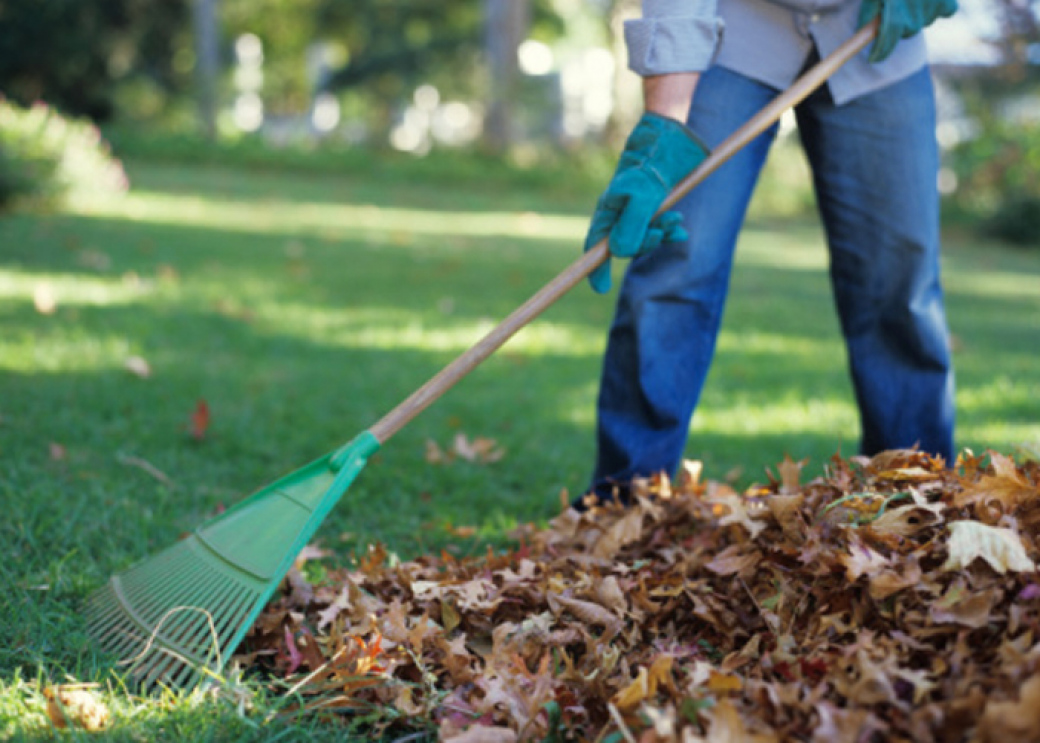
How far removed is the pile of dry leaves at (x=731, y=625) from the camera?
1.47m

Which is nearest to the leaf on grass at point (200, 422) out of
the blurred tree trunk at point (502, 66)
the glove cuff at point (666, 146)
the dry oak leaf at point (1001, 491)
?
the glove cuff at point (666, 146)

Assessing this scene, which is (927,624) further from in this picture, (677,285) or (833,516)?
(677,285)

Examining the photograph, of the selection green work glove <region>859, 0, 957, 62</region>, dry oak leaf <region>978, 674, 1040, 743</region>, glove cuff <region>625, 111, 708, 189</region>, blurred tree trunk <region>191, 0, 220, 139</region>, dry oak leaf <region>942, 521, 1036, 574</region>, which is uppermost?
blurred tree trunk <region>191, 0, 220, 139</region>

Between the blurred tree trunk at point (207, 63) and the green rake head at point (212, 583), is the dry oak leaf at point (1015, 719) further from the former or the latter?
the blurred tree trunk at point (207, 63)

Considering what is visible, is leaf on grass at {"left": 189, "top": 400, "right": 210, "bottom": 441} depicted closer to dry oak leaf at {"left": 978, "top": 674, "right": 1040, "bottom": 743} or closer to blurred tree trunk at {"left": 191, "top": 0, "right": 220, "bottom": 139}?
dry oak leaf at {"left": 978, "top": 674, "right": 1040, "bottom": 743}

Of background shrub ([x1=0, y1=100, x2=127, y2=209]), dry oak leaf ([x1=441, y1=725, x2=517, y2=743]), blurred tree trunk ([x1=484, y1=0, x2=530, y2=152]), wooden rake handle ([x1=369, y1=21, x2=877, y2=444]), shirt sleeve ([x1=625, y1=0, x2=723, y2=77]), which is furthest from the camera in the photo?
blurred tree trunk ([x1=484, y1=0, x2=530, y2=152])

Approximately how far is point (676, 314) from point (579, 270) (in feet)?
1.21

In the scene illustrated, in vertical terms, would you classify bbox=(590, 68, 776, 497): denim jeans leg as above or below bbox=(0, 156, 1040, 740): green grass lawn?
above

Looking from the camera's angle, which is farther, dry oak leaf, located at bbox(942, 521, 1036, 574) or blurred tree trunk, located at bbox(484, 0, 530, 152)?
blurred tree trunk, located at bbox(484, 0, 530, 152)

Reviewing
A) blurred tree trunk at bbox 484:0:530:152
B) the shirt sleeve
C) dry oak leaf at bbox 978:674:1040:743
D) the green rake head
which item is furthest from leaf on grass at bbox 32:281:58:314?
blurred tree trunk at bbox 484:0:530:152

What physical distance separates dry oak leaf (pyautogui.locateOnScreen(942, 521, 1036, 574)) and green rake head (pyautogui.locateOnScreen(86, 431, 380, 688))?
110 cm

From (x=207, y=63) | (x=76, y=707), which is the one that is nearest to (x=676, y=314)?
(x=76, y=707)

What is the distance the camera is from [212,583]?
2.01 meters

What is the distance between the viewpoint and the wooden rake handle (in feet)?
7.06
